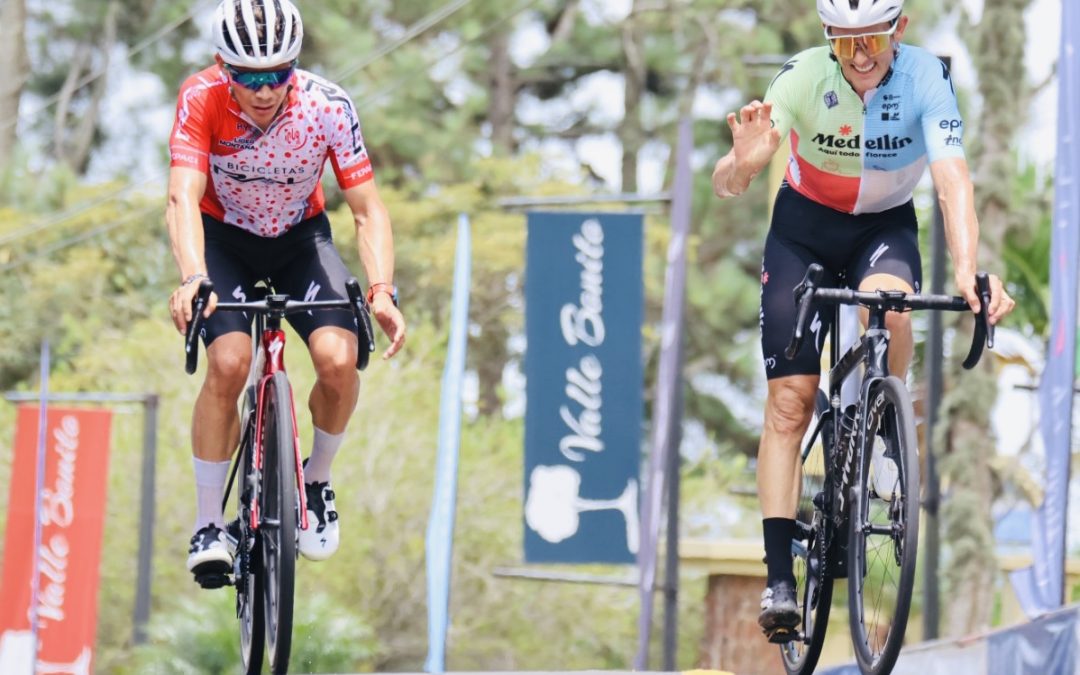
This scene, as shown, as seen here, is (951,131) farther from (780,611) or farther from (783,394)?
(780,611)

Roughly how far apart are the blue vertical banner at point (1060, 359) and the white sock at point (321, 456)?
19.7 feet

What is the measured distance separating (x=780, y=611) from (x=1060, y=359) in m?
5.85

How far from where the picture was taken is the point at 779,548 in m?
7.23

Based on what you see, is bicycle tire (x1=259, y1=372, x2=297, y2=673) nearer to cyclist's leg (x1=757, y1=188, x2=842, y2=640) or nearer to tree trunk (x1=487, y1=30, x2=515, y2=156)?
cyclist's leg (x1=757, y1=188, x2=842, y2=640)

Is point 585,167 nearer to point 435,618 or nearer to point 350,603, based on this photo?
point 350,603

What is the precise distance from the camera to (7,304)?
30.9 metres

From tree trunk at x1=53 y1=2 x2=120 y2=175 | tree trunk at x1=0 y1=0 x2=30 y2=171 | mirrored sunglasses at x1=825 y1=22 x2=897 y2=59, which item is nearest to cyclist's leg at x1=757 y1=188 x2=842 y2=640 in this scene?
mirrored sunglasses at x1=825 y1=22 x2=897 y2=59

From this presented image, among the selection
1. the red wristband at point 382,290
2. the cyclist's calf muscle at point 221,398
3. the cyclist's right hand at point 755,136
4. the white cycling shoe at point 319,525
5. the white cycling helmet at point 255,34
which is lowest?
the white cycling shoe at point 319,525

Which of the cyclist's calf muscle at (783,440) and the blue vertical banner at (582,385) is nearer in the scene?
the cyclist's calf muscle at (783,440)

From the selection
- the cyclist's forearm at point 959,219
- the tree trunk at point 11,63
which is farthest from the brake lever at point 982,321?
the tree trunk at point 11,63

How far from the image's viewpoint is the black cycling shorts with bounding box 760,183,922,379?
715 cm

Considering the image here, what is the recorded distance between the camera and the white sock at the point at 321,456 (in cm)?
761

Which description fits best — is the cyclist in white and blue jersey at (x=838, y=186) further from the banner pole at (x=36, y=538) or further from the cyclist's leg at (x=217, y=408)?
the banner pole at (x=36, y=538)

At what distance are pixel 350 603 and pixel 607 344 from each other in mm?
7801
